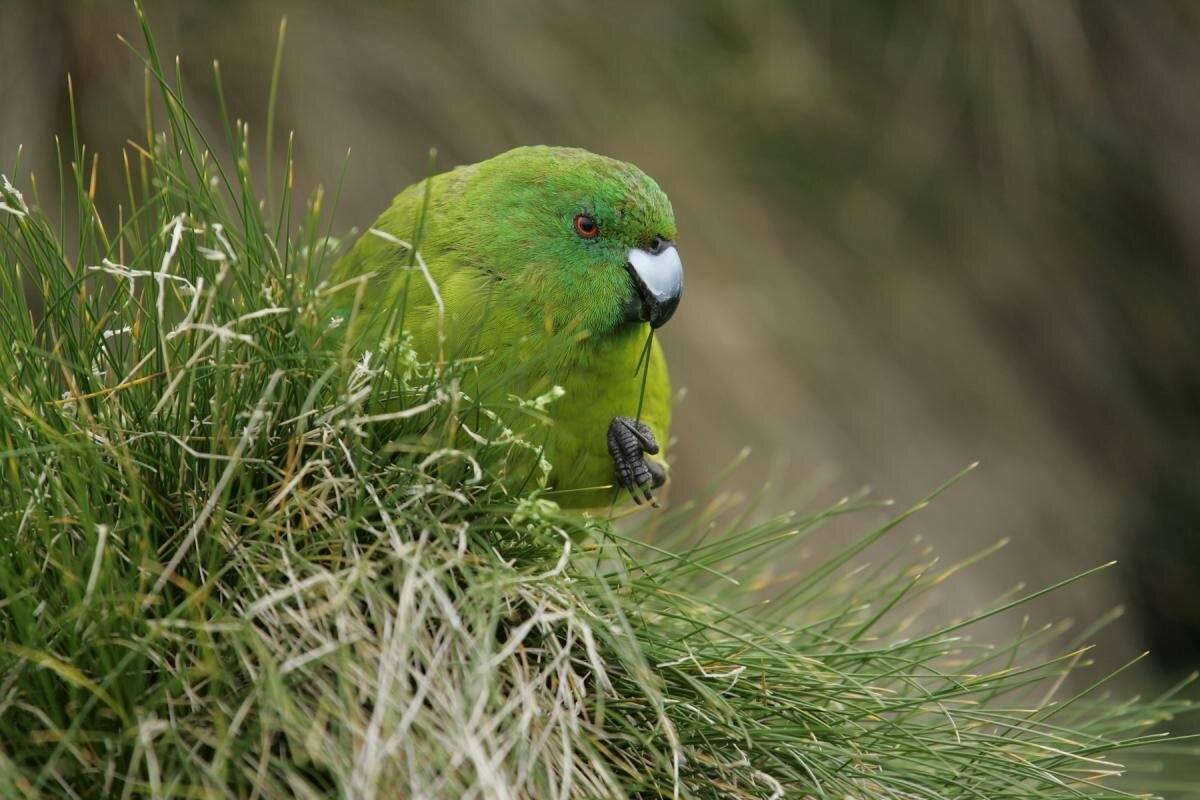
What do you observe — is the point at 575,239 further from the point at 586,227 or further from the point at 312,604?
the point at 312,604

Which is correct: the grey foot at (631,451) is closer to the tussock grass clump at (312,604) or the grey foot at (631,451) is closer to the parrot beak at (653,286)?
the parrot beak at (653,286)

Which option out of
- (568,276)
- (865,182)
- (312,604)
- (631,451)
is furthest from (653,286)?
(865,182)

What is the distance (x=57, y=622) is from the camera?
1.00m

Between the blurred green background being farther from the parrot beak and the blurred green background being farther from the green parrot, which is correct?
the parrot beak

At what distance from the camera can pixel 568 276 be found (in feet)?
5.90

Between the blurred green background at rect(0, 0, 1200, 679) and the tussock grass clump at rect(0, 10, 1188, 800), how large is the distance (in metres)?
1.36

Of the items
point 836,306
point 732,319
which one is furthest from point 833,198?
point 732,319

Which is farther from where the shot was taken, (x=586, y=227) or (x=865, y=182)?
(x=865, y=182)

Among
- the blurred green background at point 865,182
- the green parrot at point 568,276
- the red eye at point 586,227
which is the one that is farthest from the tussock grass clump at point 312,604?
the blurred green background at point 865,182

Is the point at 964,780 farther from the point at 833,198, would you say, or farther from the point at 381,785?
the point at 833,198

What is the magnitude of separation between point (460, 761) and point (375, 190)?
2.12 m

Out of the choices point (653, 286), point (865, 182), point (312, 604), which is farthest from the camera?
point (865, 182)

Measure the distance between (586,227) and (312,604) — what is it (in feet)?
3.03

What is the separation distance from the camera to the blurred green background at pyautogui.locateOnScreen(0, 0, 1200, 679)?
9.41 feet
